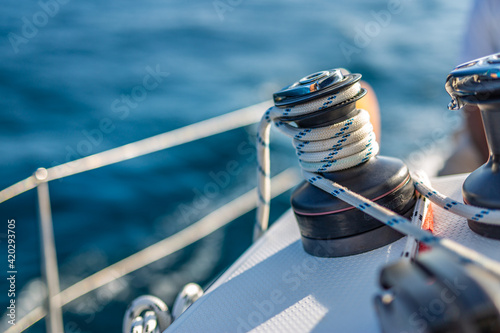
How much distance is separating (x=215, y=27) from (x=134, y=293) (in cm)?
550

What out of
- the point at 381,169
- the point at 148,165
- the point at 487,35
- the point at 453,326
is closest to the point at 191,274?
the point at 148,165

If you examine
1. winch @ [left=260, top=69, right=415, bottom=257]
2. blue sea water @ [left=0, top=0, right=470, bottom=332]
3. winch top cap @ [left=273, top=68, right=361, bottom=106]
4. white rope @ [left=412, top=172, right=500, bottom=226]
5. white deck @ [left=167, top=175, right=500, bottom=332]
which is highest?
winch top cap @ [left=273, top=68, right=361, bottom=106]

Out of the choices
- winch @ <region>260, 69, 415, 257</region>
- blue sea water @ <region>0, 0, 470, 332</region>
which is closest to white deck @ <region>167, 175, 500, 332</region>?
winch @ <region>260, 69, 415, 257</region>

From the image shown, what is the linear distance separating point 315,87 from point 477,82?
0.26 meters

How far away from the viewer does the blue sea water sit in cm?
331

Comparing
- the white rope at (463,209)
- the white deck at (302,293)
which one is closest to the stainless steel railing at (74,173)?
the white deck at (302,293)

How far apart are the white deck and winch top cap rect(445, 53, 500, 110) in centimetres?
25

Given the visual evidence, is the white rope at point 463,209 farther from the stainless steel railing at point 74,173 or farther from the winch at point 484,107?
the stainless steel railing at point 74,173

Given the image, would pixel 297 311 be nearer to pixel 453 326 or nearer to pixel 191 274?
pixel 453 326

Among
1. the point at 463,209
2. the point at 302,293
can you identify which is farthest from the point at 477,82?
the point at 302,293

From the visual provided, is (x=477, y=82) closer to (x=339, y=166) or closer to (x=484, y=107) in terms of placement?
(x=484, y=107)

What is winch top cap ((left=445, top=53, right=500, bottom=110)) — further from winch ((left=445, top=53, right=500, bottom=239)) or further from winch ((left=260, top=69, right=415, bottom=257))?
winch ((left=260, top=69, right=415, bottom=257))

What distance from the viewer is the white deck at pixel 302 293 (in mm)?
796

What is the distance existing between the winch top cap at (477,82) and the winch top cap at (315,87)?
178mm
